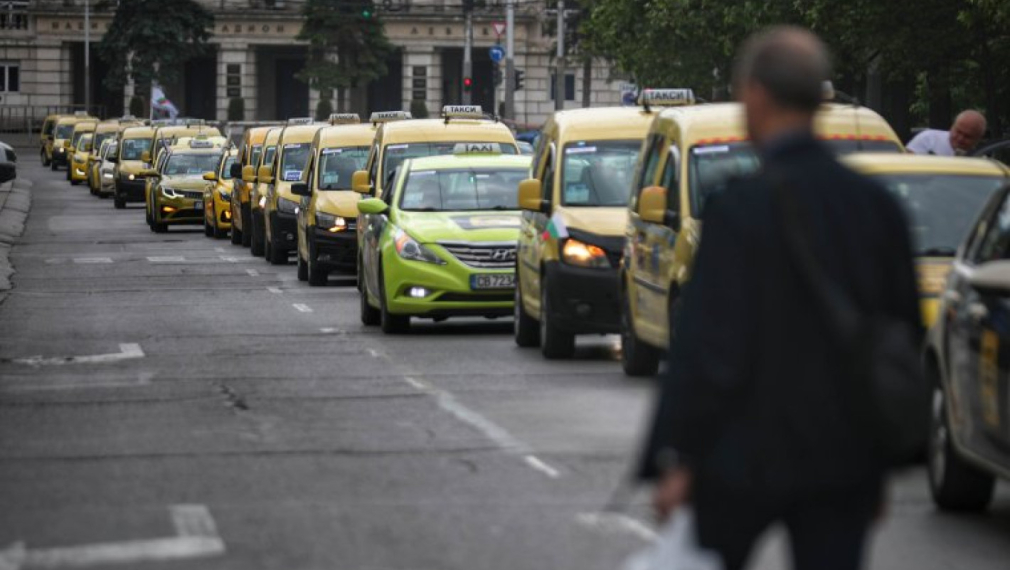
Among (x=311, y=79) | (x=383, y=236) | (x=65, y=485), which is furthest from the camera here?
(x=311, y=79)

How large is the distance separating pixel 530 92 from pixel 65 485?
111m

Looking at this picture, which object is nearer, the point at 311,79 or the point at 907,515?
the point at 907,515

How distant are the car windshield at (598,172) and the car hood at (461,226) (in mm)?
1401

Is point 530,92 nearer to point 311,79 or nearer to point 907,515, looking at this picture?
point 311,79

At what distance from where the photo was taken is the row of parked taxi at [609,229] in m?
10.1

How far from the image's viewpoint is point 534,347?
19.4 metres

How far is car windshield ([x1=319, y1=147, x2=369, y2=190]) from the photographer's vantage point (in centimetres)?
2991

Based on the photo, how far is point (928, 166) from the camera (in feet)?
44.3

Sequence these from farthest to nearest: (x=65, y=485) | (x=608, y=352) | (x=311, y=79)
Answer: (x=311, y=79)
(x=608, y=352)
(x=65, y=485)

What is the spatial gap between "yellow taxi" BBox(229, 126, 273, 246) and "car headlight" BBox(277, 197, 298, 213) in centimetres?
523

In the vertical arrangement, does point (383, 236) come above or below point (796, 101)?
below

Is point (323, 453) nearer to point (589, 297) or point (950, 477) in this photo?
point (950, 477)

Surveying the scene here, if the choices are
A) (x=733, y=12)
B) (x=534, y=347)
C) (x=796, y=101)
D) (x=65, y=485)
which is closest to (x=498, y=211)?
(x=534, y=347)

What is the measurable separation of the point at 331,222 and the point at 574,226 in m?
10.9
